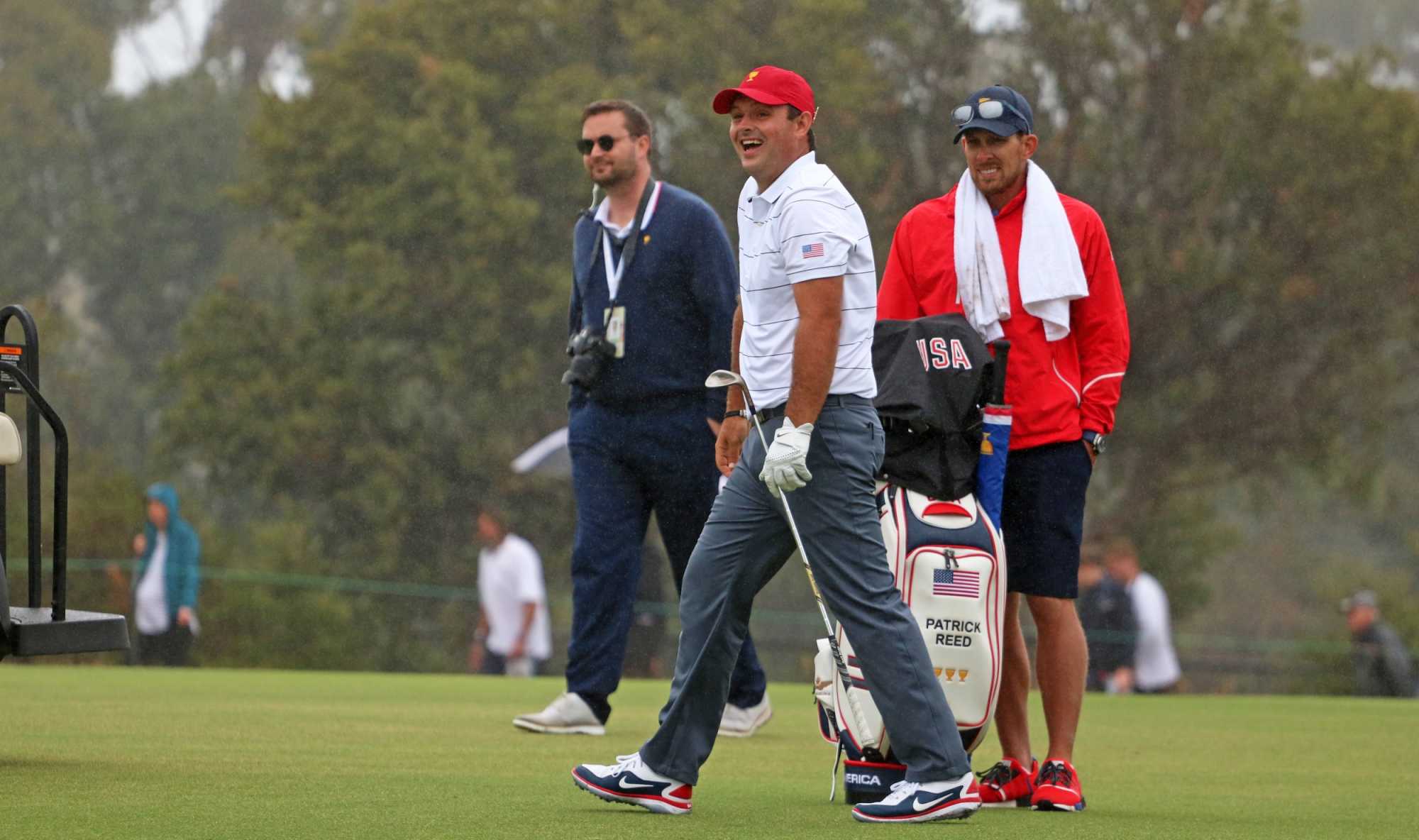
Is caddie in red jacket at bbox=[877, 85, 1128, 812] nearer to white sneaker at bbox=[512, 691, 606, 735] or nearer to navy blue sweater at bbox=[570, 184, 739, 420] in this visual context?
navy blue sweater at bbox=[570, 184, 739, 420]

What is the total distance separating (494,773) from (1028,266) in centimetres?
235

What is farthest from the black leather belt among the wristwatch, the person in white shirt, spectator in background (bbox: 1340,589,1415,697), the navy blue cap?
spectator in background (bbox: 1340,589,1415,697)

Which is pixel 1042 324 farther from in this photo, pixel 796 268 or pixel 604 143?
pixel 604 143

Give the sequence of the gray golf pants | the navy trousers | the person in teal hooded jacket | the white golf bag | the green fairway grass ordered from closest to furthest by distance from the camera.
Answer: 1. the green fairway grass
2. the gray golf pants
3. the white golf bag
4. the navy trousers
5. the person in teal hooded jacket

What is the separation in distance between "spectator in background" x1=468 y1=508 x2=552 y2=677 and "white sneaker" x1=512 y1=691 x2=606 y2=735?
29.3 feet

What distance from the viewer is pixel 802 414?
5508 mm

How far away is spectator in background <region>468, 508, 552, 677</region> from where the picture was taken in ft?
57.7

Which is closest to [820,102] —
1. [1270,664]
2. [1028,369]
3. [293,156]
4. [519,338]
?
[519,338]

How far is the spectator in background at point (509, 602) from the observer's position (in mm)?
17594

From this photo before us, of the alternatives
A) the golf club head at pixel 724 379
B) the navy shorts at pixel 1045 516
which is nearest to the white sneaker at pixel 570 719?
the navy shorts at pixel 1045 516

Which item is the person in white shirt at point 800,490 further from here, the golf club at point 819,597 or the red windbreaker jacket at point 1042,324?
the red windbreaker jacket at point 1042,324

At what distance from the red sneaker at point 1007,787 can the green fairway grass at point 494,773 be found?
8.5 inches

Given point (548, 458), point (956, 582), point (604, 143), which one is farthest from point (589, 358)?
point (548, 458)

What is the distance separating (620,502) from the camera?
840cm
